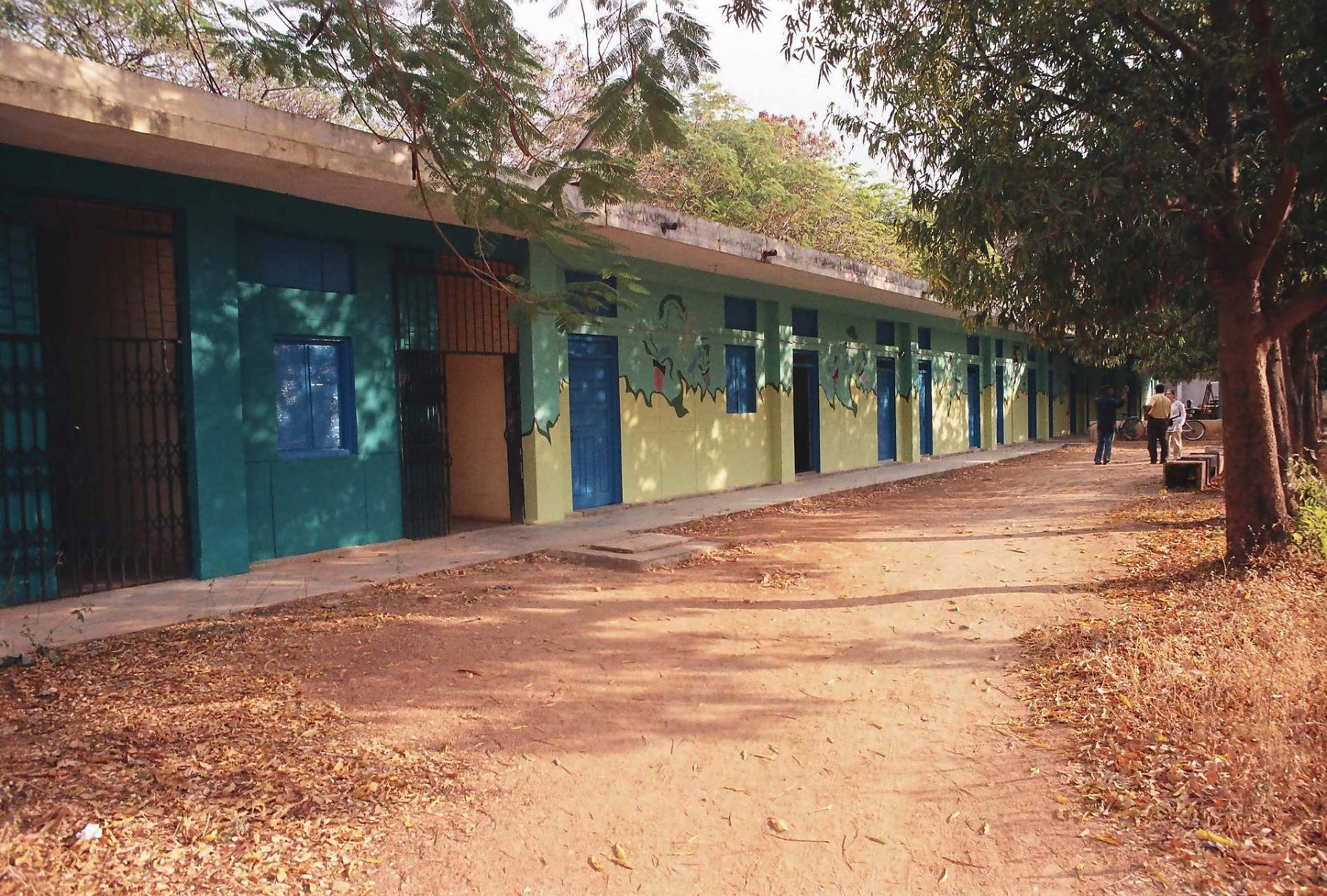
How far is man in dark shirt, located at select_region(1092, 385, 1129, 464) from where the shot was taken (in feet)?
56.1

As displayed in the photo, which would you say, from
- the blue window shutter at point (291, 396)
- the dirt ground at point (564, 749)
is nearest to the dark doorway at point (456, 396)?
the blue window shutter at point (291, 396)

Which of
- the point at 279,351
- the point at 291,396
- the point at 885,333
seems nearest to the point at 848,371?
the point at 885,333

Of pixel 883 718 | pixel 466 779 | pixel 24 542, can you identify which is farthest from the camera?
pixel 24 542

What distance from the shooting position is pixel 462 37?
5.91 metres

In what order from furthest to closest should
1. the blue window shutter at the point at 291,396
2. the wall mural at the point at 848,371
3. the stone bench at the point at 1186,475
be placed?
1. the wall mural at the point at 848,371
2. the stone bench at the point at 1186,475
3. the blue window shutter at the point at 291,396

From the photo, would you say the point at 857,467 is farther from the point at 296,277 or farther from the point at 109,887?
the point at 109,887

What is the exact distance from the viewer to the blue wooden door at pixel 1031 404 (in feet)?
89.7

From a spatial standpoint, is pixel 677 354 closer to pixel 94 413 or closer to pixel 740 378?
pixel 740 378

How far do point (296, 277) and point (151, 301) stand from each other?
127 centimetres

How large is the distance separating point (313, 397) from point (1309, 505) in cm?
859

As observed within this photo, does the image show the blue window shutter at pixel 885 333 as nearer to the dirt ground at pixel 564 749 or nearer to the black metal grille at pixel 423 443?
the black metal grille at pixel 423 443

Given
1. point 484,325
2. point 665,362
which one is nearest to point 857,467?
point 665,362

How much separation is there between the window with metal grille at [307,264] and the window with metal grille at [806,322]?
350 inches

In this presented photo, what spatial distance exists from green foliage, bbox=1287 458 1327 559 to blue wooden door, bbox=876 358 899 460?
10535 mm
